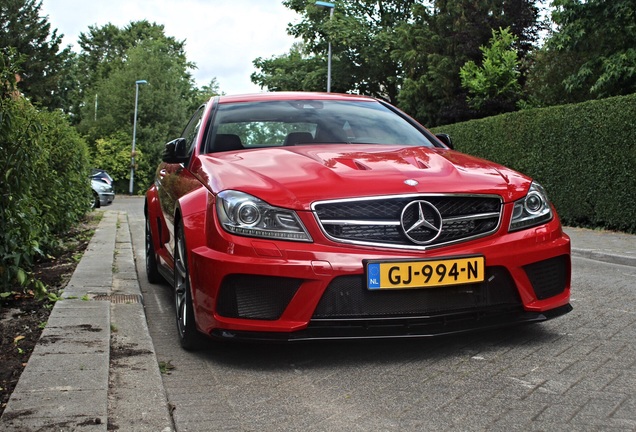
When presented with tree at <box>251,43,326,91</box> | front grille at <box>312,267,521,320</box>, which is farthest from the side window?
tree at <box>251,43,326,91</box>

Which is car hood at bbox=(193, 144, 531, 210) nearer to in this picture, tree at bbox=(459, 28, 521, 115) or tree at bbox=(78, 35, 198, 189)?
tree at bbox=(459, 28, 521, 115)

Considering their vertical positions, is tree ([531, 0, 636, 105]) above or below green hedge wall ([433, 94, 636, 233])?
above

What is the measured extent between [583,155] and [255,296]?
11.7 meters

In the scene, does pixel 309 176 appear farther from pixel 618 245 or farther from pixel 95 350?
pixel 618 245

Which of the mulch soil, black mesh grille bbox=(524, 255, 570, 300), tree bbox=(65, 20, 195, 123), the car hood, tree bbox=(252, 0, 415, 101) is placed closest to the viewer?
the mulch soil

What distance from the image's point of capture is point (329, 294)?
13.9 ft

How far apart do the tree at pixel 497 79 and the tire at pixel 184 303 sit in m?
25.2

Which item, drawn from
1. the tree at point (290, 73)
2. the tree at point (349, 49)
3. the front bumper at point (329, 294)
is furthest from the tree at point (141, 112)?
the front bumper at point (329, 294)

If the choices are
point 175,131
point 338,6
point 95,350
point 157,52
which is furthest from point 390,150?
point 157,52

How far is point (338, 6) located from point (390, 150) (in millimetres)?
39473

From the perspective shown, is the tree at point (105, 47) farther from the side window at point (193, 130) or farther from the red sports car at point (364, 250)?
the red sports car at point (364, 250)

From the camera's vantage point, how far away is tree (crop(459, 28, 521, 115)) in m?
29.2

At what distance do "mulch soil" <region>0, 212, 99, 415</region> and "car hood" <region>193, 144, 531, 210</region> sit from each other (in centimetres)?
138

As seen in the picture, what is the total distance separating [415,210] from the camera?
14.4 feet
